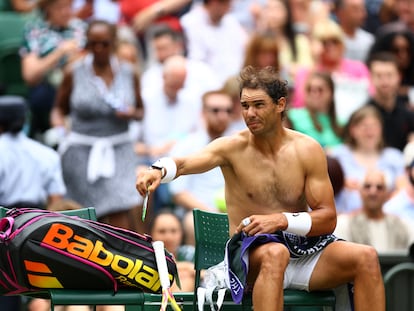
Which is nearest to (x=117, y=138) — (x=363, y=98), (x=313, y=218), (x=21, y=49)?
(x=21, y=49)

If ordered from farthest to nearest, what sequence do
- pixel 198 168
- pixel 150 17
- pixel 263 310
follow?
pixel 150 17 < pixel 198 168 < pixel 263 310

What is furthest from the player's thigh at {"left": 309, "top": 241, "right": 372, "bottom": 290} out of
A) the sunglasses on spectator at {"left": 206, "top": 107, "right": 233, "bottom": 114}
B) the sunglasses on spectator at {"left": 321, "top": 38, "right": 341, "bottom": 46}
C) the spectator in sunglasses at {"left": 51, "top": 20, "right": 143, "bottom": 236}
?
the sunglasses on spectator at {"left": 321, "top": 38, "right": 341, "bottom": 46}

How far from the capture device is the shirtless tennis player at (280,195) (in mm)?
6992

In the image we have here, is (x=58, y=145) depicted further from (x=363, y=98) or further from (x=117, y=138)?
(x=363, y=98)

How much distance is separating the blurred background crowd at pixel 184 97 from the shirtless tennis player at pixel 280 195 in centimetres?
192

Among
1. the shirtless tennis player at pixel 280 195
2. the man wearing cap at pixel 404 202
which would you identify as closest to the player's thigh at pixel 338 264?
the shirtless tennis player at pixel 280 195

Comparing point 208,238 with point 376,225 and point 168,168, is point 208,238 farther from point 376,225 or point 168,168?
point 376,225

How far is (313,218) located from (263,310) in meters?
0.66

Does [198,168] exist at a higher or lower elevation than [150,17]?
lower

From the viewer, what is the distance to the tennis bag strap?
6719mm

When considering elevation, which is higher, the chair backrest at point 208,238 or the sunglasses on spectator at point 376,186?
the sunglasses on spectator at point 376,186

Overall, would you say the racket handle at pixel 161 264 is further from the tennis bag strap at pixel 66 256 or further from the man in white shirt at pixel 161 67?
the man in white shirt at pixel 161 67

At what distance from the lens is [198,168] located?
7207mm

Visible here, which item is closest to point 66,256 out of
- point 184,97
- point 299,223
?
point 299,223
